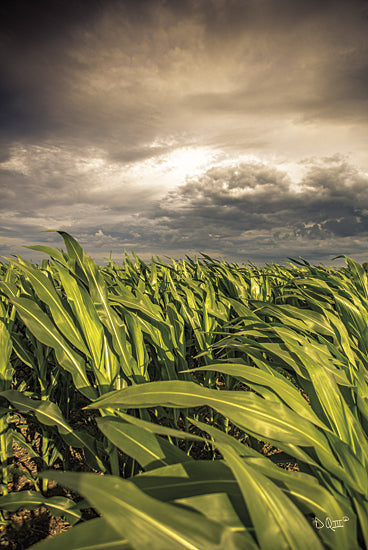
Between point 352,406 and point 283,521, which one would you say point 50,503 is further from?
point 352,406

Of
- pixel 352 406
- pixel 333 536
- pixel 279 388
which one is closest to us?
pixel 333 536

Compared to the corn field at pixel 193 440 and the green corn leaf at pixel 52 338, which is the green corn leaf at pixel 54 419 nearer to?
the corn field at pixel 193 440

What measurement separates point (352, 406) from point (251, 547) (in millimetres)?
658

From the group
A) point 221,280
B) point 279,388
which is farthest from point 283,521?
point 221,280

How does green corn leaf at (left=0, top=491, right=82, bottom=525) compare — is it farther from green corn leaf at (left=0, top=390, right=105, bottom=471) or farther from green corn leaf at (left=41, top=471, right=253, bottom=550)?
green corn leaf at (left=41, top=471, right=253, bottom=550)

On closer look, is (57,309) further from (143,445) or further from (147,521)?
(147,521)

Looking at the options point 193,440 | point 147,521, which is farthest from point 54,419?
point 147,521

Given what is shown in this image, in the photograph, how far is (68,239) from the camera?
1103 mm

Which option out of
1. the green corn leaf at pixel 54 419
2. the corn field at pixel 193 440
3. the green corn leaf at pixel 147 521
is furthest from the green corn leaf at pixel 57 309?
the green corn leaf at pixel 147 521

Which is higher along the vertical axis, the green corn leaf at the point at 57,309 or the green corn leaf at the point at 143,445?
the green corn leaf at the point at 57,309

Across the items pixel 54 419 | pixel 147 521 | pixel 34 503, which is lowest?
pixel 34 503
